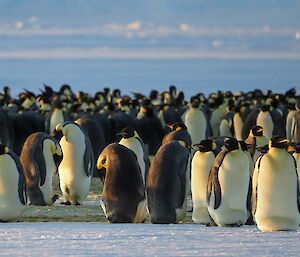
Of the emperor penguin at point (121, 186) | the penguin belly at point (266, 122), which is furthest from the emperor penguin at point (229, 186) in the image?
the penguin belly at point (266, 122)

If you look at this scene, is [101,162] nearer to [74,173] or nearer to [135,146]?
[135,146]

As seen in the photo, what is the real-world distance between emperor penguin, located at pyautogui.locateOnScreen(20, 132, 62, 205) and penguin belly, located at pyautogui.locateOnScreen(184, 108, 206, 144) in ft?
27.5

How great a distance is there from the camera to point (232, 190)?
7973 mm

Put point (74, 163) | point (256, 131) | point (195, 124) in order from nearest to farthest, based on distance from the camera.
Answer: point (74, 163)
point (256, 131)
point (195, 124)

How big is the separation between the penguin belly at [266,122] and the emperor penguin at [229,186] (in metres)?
10.6

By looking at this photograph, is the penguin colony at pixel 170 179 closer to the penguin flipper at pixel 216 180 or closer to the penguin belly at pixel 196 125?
the penguin flipper at pixel 216 180

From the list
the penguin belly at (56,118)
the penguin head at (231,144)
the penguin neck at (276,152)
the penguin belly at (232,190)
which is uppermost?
the penguin belly at (56,118)

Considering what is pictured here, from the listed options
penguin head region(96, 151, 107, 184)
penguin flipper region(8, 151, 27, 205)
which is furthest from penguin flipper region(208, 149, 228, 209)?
penguin flipper region(8, 151, 27, 205)

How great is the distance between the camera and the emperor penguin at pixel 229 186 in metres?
7.96

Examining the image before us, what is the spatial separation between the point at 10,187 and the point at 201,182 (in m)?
1.63

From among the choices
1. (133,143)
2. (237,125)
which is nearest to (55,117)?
(237,125)

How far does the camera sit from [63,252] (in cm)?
601

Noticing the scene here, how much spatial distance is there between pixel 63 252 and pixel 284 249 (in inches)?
53.2

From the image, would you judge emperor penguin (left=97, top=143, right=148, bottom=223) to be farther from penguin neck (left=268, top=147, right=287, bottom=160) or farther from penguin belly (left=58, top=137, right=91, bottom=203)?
penguin belly (left=58, top=137, right=91, bottom=203)
